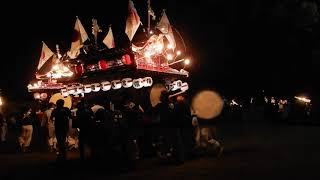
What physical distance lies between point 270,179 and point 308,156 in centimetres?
397

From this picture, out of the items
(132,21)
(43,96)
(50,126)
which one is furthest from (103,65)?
(43,96)

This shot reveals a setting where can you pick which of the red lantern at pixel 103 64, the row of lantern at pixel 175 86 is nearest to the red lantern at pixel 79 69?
the red lantern at pixel 103 64

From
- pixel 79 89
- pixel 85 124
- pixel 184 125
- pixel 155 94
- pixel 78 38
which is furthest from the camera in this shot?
pixel 78 38

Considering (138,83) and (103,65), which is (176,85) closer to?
(138,83)

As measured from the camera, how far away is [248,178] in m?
9.79

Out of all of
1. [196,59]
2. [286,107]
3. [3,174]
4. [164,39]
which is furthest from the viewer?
[196,59]

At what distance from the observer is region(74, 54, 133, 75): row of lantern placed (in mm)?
17297

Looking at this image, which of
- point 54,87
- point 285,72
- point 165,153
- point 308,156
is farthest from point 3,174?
point 285,72

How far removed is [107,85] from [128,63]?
1.99m

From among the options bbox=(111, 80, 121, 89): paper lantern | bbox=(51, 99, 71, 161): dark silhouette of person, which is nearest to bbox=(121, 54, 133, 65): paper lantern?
bbox=(111, 80, 121, 89): paper lantern

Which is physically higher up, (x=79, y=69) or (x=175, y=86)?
(x=79, y=69)

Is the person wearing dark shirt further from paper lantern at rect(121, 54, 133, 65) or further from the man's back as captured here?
the man's back

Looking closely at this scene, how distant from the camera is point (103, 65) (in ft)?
61.4

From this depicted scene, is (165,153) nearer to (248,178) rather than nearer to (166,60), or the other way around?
(248,178)
